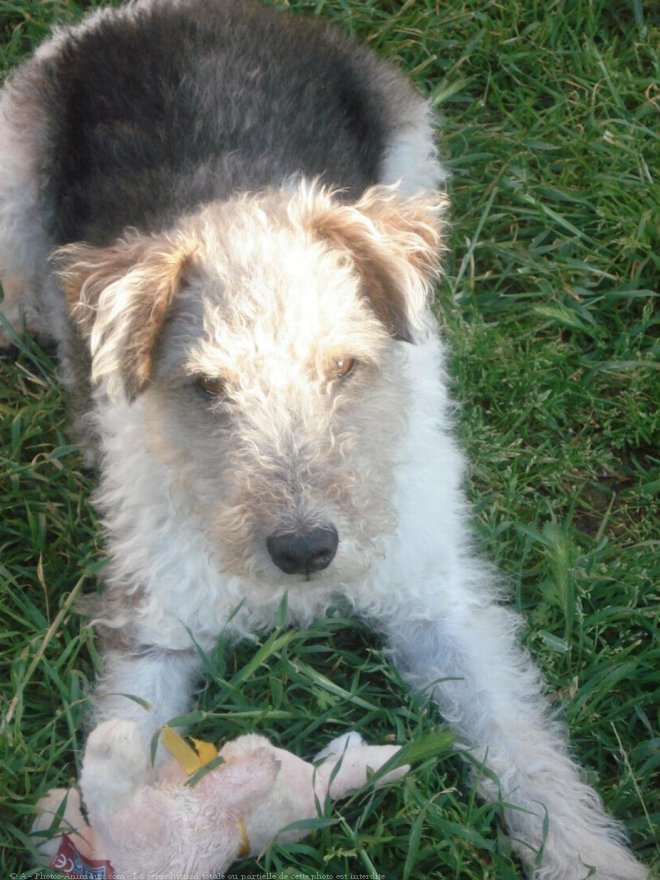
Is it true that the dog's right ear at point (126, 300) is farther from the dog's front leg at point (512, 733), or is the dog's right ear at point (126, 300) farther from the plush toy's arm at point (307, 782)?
the dog's front leg at point (512, 733)

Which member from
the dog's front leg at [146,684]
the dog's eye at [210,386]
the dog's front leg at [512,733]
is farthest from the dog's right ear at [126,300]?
the dog's front leg at [512,733]

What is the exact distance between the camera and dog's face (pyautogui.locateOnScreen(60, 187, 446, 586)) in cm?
348

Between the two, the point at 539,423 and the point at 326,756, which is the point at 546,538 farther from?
the point at 326,756

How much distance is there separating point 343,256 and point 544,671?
176 centimetres

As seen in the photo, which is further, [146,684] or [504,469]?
[504,469]

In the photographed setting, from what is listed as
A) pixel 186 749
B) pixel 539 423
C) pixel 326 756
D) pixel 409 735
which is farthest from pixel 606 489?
pixel 186 749

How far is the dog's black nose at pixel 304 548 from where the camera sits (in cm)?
336

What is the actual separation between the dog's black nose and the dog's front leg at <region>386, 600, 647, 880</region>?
943mm

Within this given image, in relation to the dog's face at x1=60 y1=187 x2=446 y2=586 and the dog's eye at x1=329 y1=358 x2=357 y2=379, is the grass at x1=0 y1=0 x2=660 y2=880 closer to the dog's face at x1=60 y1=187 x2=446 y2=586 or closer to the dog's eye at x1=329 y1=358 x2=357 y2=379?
the dog's face at x1=60 y1=187 x2=446 y2=586

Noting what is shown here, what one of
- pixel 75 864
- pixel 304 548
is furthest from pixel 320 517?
pixel 75 864

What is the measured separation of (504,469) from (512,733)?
1.36 m

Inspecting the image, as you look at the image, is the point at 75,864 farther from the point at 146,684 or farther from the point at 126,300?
the point at 126,300

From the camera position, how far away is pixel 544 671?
4270 mm

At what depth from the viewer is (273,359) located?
351 centimetres
